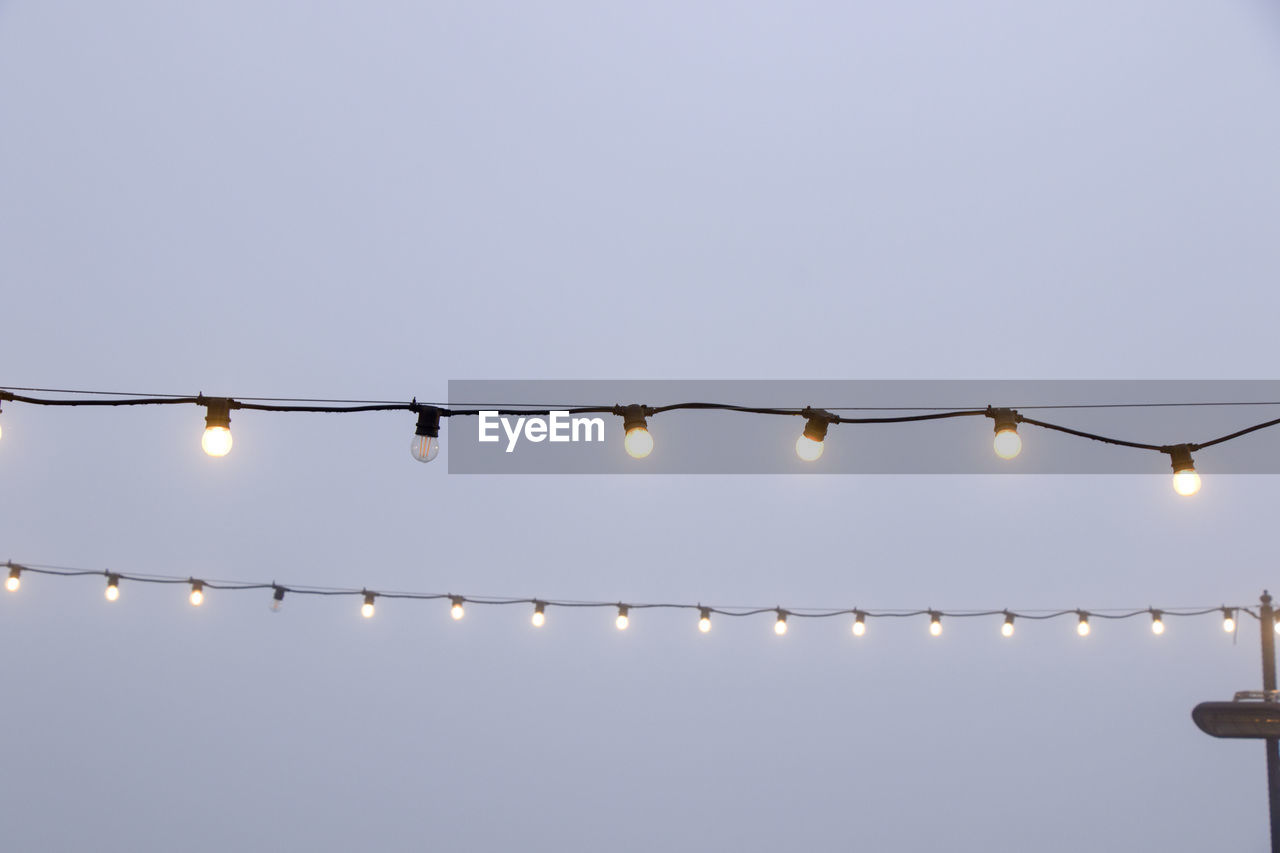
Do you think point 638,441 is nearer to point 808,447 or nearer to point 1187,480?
point 808,447

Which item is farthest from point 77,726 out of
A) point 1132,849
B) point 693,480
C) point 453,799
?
point 1132,849

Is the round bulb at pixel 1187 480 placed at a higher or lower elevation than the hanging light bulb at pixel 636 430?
lower

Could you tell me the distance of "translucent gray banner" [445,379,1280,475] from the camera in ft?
41.7

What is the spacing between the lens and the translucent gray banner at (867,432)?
41.7 feet

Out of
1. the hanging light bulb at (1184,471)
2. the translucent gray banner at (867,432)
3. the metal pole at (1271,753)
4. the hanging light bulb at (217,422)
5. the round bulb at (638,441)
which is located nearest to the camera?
the hanging light bulb at (217,422)

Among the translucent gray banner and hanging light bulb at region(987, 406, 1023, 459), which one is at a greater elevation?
the translucent gray banner

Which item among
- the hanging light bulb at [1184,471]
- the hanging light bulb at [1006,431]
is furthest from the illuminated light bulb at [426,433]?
the hanging light bulb at [1184,471]

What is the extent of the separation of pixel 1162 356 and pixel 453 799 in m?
12.0

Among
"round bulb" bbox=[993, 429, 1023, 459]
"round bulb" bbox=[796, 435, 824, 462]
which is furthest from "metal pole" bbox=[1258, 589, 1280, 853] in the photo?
"round bulb" bbox=[796, 435, 824, 462]

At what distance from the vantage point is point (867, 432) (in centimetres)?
1321

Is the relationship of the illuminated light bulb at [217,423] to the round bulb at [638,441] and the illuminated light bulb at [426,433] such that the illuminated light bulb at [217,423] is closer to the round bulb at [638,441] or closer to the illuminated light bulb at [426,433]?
the illuminated light bulb at [426,433]

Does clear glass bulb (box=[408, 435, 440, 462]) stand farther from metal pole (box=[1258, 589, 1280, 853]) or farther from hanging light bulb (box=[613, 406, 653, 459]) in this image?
metal pole (box=[1258, 589, 1280, 853])

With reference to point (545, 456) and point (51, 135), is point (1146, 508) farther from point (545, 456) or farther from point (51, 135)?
point (51, 135)

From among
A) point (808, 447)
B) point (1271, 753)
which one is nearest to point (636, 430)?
point (808, 447)
